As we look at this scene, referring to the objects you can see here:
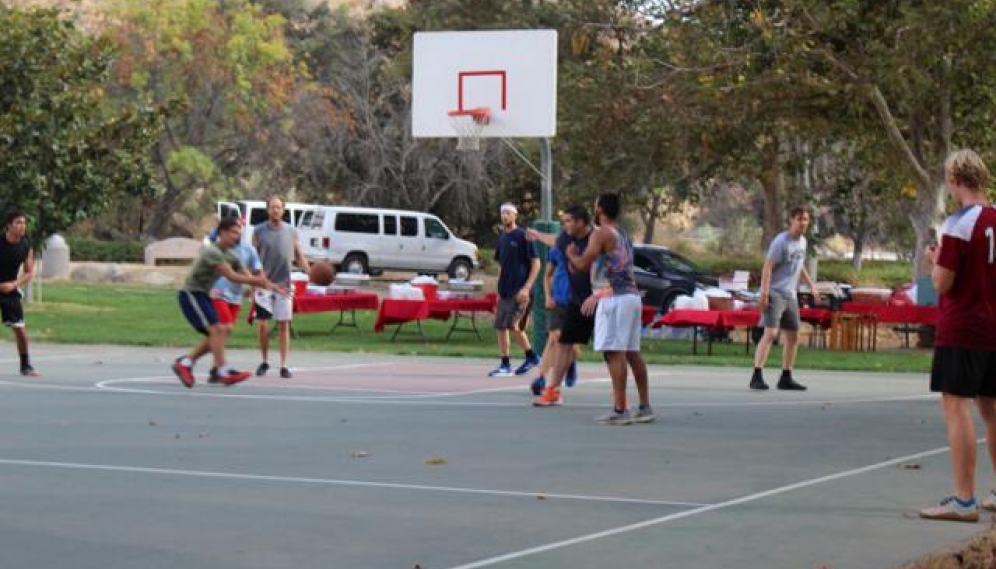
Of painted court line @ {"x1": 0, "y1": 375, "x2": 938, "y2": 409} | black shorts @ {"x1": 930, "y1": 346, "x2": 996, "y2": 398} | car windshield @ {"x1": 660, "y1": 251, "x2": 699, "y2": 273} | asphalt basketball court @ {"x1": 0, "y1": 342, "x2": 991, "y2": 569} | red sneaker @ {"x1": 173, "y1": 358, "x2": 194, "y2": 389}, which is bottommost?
painted court line @ {"x1": 0, "y1": 375, "x2": 938, "y2": 409}

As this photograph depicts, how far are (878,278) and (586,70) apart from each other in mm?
25918

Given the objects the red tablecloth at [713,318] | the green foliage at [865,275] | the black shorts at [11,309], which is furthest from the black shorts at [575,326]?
the green foliage at [865,275]

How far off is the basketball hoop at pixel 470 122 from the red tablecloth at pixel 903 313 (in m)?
7.65

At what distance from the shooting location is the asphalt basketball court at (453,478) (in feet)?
28.7

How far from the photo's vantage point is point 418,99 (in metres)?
26.2

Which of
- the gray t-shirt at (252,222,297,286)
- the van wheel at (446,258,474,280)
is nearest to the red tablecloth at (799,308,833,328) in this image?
the gray t-shirt at (252,222,297,286)

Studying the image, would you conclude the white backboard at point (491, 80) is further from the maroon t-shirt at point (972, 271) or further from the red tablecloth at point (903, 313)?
the maroon t-shirt at point (972, 271)

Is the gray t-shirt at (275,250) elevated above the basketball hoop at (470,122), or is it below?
below

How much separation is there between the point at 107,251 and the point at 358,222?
11.9 meters

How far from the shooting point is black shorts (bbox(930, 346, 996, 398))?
9773 mm

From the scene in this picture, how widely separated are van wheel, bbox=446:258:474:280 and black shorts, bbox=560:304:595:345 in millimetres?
38864

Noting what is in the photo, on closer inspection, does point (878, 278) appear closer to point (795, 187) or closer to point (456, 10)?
point (795, 187)

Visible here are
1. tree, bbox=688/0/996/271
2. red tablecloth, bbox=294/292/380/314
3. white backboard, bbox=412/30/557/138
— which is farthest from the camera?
red tablecloth, bbox=294/292/380/314

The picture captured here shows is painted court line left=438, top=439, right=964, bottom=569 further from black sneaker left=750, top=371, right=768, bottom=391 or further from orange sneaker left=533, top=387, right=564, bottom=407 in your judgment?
black sneaker left=750, top=371, right=768, bottom=391
